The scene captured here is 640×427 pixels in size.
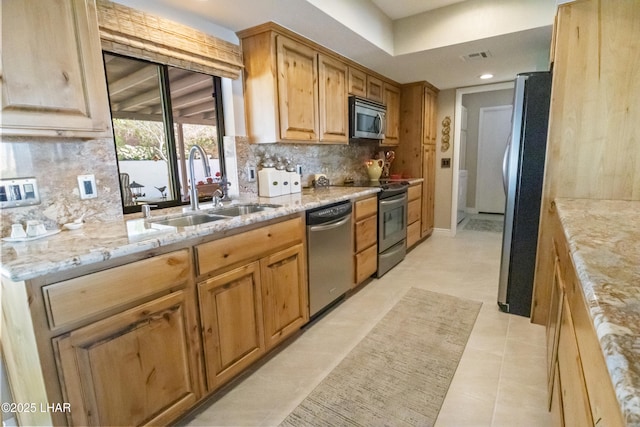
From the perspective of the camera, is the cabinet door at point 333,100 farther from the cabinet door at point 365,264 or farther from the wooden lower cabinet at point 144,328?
the wooden lower cabinet at point 144,328

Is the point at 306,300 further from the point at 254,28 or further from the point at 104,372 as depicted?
the point at 254,28

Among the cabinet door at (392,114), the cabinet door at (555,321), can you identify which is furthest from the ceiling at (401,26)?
the cabinet door at (555,321)

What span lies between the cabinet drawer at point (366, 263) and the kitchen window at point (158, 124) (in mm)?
1387

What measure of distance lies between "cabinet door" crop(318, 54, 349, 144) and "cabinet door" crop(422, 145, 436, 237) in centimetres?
172

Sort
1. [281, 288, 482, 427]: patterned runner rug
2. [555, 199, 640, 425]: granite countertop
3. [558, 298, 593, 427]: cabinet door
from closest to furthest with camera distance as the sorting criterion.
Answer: [555, 199, 640, 425]: granite countertop
[558, 298, 593, 427]: cabinet door
[281, 288, 482, 427]: patterned runner rug

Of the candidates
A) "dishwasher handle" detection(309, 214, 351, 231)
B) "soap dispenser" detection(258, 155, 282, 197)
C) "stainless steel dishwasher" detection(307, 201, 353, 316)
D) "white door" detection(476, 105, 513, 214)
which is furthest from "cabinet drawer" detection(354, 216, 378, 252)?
"white door" detection(476, 105, 513, 214)

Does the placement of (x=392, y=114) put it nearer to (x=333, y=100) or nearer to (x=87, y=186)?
(x=333, y=100)

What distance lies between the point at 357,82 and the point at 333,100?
0.54m

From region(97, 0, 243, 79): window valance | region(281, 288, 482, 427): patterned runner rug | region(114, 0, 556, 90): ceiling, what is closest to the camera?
region(281, 288, 482, 427): patterned runner rug

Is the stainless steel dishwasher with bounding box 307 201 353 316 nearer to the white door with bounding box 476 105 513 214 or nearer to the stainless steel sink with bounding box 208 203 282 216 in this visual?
the stainless steel sink with bounding box 208 203 282 216

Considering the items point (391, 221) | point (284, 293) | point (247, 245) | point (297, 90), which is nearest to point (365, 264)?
point (391, 221)

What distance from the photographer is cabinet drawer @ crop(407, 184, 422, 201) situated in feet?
12.5

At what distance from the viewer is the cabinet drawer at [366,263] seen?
282 cm

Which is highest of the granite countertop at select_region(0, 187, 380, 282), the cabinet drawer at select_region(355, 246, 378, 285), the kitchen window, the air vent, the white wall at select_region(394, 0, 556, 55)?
the white wall at select_region(394, 0, 556, 55)
